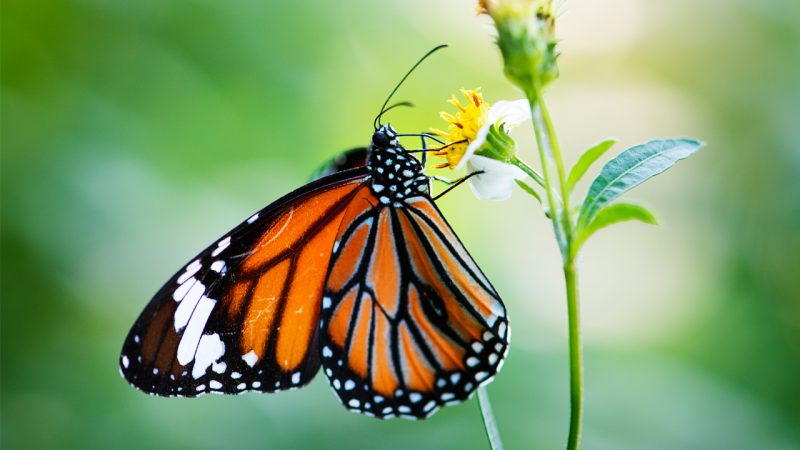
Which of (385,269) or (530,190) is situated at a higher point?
(385,269)

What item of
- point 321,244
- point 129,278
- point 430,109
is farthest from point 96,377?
point 430,109

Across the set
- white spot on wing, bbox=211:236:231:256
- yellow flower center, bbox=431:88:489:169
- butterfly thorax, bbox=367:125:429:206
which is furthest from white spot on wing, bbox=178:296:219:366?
yellow flower center, bbox=431:88:489:169

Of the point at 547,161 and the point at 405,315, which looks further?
the point at 405,315

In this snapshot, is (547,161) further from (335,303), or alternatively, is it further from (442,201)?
(442,201)

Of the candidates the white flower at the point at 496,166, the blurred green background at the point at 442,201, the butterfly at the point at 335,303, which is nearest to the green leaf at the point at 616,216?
the white flower at the point at 496,166

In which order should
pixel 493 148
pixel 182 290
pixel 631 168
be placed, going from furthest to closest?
pixel 182 290 < pixel 493 148 < pixel 631 168

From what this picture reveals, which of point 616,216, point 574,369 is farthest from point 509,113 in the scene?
point 574,369

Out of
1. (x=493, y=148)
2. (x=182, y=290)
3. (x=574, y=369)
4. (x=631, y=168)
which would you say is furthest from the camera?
(x=182, y=290)
